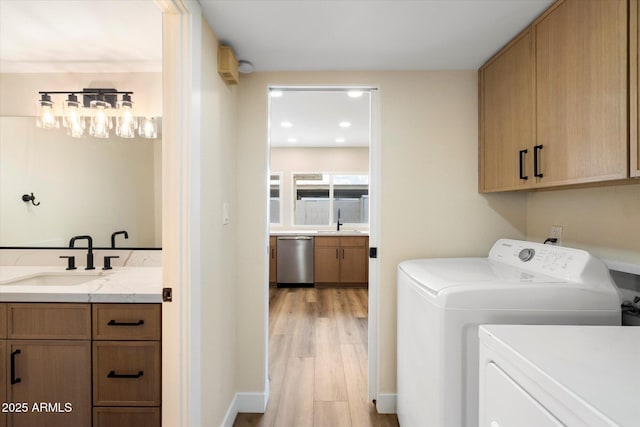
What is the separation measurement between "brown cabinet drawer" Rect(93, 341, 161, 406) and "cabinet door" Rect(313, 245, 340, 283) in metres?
3.74

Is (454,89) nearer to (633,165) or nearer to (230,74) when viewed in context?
(633,165)

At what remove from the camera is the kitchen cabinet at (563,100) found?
1.08 metres

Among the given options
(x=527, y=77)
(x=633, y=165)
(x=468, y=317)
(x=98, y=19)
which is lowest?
(x=468, y=317)

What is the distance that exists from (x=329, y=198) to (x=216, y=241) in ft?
13.7

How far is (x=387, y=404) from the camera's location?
1.99m

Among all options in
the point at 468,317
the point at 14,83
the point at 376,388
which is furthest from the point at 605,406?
the point at 14,83

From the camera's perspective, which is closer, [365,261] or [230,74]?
[230,74]

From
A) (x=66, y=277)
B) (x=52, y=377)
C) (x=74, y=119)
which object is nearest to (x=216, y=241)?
(x=52, y=377)

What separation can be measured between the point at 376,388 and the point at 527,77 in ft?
6.67

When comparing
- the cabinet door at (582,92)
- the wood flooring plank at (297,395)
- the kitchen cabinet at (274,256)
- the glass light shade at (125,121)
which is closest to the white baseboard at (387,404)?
the wood flooring plank at (297,395)

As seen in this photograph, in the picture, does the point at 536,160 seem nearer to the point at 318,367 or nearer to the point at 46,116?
the point at 318,367

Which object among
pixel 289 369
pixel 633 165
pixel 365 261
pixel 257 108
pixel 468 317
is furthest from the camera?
pixel 365 261

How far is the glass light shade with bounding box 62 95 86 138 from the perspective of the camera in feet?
6.66

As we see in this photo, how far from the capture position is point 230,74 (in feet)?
5.51
